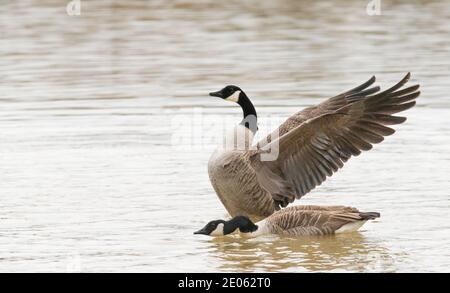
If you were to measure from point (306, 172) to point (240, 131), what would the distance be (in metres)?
0.66

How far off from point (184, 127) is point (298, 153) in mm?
4268

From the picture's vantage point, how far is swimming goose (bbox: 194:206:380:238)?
9.15 metres

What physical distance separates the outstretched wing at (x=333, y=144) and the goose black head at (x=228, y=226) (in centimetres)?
58

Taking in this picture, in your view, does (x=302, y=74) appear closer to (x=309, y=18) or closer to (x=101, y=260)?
(x=309, y=18)

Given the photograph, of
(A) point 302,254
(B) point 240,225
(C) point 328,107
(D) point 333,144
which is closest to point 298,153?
(D) point 333,144

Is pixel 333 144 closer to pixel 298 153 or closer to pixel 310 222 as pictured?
pixel 298 153

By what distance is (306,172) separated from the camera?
31.7 ft

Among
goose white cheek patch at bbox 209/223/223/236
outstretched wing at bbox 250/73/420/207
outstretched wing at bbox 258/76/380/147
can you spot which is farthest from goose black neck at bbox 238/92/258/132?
goose white cheek patch at bbox 209/223/223/236

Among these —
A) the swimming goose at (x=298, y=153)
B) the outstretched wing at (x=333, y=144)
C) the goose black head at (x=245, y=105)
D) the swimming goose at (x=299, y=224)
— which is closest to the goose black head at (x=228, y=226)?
the swimming goose at (x=299, y=224)

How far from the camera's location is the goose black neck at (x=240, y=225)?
9.18 meters

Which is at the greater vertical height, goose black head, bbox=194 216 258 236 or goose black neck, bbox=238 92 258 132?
goose black neck, bbox=238 92 258 132

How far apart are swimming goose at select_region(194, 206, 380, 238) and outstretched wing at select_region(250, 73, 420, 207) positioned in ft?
1.44

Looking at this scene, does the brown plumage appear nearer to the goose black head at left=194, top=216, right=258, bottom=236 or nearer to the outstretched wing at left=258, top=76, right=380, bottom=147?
the goose black head at left=194, top=216, right=258, bottom=236

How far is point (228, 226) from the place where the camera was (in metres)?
9.17
